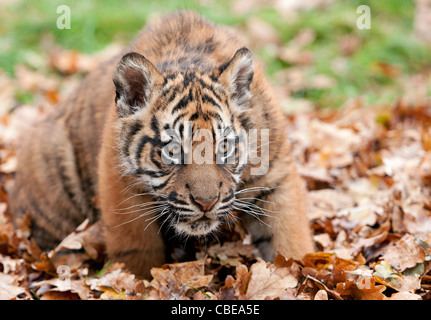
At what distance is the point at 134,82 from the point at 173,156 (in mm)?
605

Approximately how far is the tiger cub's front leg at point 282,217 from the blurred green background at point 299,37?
14.3 feet

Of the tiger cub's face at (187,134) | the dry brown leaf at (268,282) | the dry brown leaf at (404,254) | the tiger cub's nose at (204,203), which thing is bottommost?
the dry brown leaf at (268,282)

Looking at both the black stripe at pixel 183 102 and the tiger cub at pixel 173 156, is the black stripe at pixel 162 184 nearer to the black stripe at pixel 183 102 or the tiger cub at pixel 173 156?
the tiger cub at pixel 173 156

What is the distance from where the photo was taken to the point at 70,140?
4.85 metres

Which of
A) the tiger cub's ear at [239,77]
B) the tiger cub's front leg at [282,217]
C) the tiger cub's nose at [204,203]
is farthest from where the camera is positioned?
the tiger cub's front leg at [282,217]

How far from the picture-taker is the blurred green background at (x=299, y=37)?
8.79 metres

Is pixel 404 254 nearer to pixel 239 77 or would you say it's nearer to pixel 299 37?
pixel 239 77

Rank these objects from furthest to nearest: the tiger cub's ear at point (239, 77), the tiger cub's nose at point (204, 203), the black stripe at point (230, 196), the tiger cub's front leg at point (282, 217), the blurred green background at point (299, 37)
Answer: the blurred green background at point (299, 37) → the tiger cub's front leg at point (282, 217) → the tiger cub's ear at point (239, 77) → the black stripe at point (230, 196) → the tiger cub's nose at point (204, 203)

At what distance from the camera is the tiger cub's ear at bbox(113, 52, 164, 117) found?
3391 millimetres

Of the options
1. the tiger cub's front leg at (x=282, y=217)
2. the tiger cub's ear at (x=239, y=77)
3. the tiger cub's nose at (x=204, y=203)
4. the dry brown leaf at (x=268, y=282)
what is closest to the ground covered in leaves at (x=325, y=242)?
the dry brown leaf at (x=268, y=282)

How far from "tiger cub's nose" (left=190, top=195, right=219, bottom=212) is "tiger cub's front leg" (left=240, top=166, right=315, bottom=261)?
2.28 feet
